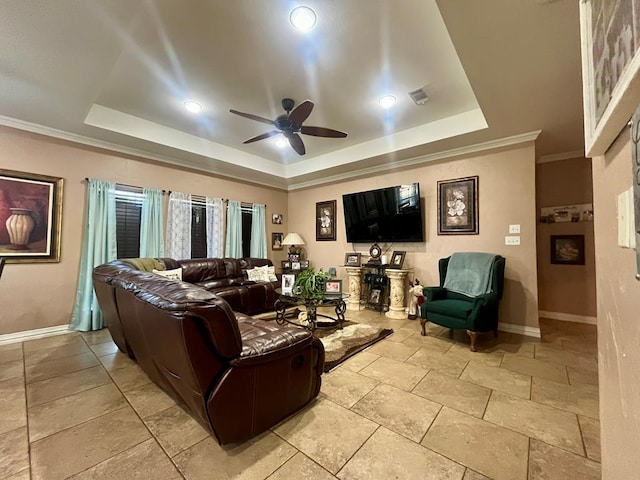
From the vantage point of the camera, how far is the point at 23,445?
1.58 meters

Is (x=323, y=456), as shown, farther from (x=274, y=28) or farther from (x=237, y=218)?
(x=237, y=218)

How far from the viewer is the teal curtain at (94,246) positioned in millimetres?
3629

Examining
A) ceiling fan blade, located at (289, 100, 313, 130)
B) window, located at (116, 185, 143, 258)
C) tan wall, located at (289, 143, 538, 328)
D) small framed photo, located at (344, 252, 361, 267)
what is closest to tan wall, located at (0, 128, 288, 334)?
window, located at (116, 185, 143, 258)

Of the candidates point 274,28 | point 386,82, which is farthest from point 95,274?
point 386,82

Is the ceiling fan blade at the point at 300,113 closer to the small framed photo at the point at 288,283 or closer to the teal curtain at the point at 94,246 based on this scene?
the small framed photo at the point at 288,283

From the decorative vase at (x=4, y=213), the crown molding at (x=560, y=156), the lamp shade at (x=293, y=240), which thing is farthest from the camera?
the lamp shade at (x=293, y=240)

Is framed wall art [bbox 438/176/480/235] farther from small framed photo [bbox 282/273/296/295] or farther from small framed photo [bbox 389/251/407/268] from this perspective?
small framed photo [bbox 282/273/296/295]

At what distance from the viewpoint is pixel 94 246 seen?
3.75 meters

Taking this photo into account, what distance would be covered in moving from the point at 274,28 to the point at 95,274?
2794 mm

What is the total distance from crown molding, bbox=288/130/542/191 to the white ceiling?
0.08m

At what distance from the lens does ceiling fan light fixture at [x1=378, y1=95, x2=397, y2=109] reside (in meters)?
3.23

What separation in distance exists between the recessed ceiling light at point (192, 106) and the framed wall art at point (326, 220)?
10.0 ft

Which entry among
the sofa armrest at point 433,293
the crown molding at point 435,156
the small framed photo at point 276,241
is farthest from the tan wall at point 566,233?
the small framed photo at point 276,241

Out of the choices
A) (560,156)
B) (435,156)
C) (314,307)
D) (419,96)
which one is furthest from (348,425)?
(560,156)
